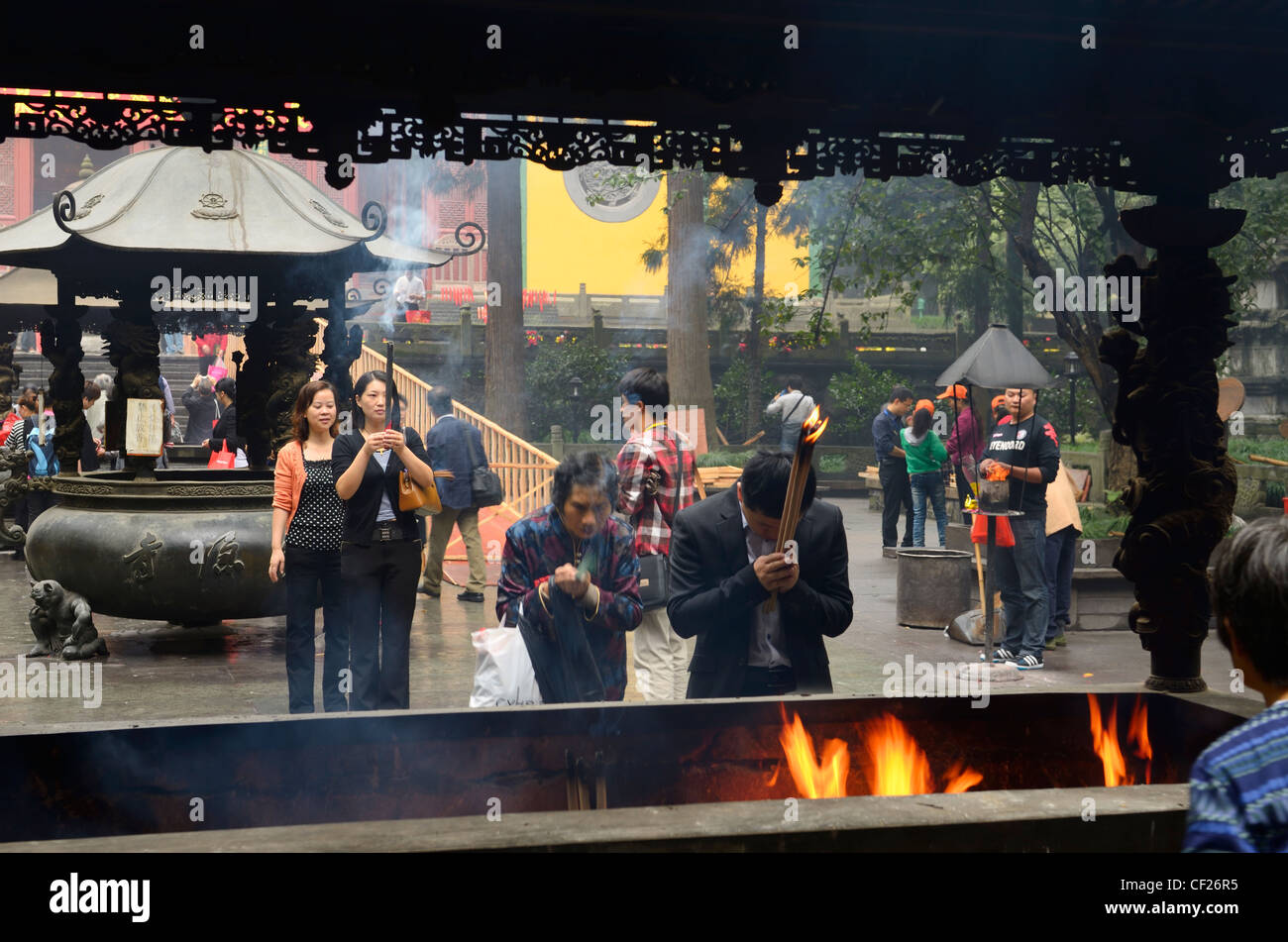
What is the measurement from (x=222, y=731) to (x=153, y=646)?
673 cm

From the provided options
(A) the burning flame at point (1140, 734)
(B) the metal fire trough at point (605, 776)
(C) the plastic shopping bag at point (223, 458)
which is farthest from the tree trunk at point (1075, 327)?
(B) the metal fire trough at point (605, 776)

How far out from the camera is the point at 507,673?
207 inches

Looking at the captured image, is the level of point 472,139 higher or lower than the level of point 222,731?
higher

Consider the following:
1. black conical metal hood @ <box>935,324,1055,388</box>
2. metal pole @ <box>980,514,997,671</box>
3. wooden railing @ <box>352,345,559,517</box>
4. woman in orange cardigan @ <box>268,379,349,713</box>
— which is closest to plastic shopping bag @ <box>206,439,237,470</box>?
wooden railing @ <box>352,345,559,517</box>

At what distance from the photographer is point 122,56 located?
168 inches

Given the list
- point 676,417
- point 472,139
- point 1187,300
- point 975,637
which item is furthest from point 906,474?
point 472,139

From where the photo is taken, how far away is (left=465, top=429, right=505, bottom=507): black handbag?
12.7m

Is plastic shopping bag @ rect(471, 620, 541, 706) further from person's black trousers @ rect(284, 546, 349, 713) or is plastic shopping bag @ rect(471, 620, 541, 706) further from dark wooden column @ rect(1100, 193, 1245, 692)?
dark wooden column @ rect(1100, 193, 1245, 692)

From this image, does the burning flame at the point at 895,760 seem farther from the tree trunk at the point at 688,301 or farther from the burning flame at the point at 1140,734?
the tree trunk at the point at 688,301

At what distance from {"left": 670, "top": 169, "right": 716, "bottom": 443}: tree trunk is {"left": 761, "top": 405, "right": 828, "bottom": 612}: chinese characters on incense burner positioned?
19.0m

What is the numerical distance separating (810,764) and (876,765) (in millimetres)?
302

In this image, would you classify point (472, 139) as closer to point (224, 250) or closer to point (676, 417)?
point (224, 250)

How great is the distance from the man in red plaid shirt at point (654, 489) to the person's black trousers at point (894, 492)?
983 cm

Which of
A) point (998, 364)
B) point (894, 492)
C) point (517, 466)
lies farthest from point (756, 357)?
point (998, 364)
